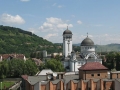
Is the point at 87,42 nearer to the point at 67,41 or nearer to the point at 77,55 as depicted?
the point at 77,55

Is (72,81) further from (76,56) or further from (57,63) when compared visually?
(76,56)

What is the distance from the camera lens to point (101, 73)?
41.0 metres

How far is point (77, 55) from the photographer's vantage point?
87.5 m

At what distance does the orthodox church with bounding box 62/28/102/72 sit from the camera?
84312 mm

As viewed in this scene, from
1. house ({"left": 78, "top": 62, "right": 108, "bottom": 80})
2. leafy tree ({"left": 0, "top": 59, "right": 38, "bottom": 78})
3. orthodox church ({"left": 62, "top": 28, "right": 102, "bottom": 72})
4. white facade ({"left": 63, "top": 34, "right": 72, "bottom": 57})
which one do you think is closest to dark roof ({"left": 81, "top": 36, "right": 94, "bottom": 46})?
orthodox church ({"left": 62, "top": 28, "right": 102, "bottom": 72})

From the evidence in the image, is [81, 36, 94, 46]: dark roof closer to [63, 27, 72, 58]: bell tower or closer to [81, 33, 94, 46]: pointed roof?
[81, 33, 94, 46]: pointed roof

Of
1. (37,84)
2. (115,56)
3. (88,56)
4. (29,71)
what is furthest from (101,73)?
(115,56)

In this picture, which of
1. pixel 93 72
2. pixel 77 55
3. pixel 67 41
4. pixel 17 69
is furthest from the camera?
pixel 67 41

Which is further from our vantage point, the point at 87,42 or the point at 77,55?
the point at 87,42

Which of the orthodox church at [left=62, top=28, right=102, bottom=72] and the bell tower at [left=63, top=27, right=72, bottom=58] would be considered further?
the bell tower at [left=63, top=27, right=72, bottom=58]

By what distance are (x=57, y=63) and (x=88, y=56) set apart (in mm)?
14977

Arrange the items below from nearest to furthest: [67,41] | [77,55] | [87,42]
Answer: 1. [77,55]
2. [87,42]
3. [67,41]

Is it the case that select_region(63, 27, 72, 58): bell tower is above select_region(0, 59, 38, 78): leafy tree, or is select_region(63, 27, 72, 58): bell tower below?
above

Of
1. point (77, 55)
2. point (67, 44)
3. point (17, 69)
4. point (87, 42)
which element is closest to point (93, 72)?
point (17, 69)
